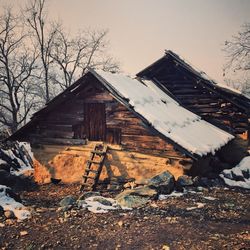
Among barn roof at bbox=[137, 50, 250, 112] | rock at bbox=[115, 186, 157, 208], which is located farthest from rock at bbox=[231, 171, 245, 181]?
rock at bbox=[115, 186, 157, 208]

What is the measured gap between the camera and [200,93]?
1565 centimetres

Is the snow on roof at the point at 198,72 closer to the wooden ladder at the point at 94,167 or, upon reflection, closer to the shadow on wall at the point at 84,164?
the shadow on wall at the point at 84,164

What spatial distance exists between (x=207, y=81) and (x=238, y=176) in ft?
17.3

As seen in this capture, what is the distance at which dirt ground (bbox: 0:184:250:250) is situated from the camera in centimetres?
653

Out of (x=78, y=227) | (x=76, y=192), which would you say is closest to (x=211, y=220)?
(x=78, y=227)

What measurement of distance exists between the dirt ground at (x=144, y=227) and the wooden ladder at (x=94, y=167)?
79.0 inches

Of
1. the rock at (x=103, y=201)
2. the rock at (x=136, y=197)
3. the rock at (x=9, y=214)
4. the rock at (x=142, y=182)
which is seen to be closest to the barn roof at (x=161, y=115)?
the rock at (x=142, y=182)

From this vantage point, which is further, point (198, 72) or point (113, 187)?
point (198, 72)

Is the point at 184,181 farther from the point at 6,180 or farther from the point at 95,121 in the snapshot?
the point at 6,180

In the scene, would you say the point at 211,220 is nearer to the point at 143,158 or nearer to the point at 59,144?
the point at 143,158

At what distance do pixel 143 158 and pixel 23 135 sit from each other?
6.46 m

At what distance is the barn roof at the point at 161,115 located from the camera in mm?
10602

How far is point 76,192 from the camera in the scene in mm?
11273

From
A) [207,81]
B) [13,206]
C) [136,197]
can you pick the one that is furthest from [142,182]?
[207,81]
